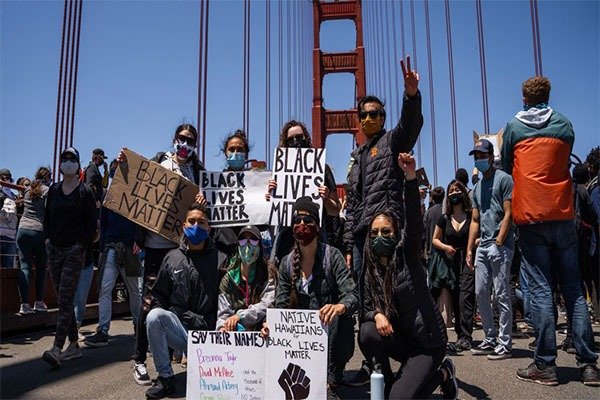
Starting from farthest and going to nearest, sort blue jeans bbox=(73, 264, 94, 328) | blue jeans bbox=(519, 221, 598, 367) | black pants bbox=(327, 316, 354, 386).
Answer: blue jeans bbox=(73, 264, 94, 328) < blue jeans bbox=(519, 221, 598, 367) < black pants bbox=(327, 316, 354, 386)

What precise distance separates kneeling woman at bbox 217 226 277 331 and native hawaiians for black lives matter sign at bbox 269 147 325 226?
480 mm

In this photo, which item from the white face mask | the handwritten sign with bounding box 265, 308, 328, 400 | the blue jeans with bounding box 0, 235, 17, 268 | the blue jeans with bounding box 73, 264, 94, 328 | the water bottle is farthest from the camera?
the blue jeans with bounding box 0, 235, 17, 268

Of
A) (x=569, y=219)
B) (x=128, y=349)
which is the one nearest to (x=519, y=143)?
(x=569, y=219)

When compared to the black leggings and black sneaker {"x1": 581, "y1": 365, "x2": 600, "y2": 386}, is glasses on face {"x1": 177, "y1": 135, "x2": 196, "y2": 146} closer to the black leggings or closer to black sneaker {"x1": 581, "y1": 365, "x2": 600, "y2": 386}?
the black leggings

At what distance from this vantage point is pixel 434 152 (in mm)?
20578

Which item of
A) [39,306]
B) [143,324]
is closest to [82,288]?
[39,306]

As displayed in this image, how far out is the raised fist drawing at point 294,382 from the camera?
2896 mm

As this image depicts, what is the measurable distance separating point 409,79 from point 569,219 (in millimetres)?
1537

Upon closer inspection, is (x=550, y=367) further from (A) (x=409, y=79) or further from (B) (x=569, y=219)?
(A) (x=409, y=79)

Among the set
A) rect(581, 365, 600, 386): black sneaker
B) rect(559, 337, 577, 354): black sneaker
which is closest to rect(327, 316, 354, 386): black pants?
rect(581, 365, 600, 386): black sneaker

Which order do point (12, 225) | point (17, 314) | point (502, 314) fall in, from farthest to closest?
1. point (12, 225)
2. point (17, 314)
3. point (502, 314)

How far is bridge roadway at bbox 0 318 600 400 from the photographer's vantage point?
335 centimetres

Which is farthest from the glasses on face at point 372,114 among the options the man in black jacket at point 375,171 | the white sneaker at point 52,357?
the white sneaker at point 52,357

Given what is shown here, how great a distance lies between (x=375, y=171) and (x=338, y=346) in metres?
1.15
